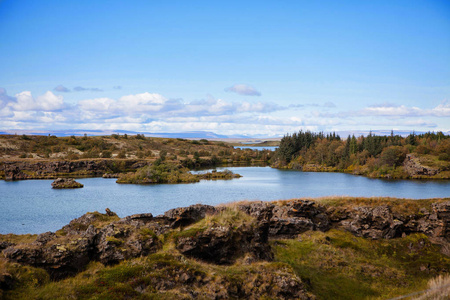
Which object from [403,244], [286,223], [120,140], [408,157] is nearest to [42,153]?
[120,140]

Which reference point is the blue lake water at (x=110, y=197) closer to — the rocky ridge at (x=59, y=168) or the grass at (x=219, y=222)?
the rocky ridge at (x=59, y=168)

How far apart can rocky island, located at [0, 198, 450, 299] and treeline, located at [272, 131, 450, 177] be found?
253 feet

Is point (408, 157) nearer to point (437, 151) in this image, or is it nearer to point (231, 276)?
point (437, 151)

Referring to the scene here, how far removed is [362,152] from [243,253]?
110833 mm

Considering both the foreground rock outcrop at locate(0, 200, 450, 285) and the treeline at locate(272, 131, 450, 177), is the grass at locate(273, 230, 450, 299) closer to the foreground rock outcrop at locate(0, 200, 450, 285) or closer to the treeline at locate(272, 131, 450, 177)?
the foreground rock outcrop at locate(0, 200, 450, 285)

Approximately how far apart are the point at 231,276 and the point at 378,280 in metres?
10.9

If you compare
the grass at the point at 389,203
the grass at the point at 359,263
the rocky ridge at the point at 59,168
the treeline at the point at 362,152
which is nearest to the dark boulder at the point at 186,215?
the grass at the point at 359,263

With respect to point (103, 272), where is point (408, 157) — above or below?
above

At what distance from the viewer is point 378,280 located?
857 inches

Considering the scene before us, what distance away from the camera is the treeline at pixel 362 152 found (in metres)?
101

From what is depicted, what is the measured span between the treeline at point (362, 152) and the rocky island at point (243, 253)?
3031 inches

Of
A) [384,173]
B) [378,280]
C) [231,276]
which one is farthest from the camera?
[384,173]

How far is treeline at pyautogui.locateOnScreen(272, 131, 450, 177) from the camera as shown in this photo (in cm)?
10100

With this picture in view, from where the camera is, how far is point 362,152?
120m
